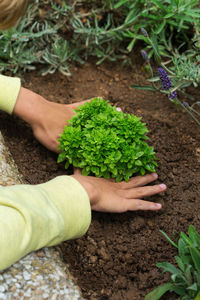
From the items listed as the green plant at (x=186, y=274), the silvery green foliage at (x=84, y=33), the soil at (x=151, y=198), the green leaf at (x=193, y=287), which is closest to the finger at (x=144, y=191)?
the soil at (x=151, y=198)

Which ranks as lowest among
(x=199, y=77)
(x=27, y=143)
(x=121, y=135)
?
(x=27, y=143)

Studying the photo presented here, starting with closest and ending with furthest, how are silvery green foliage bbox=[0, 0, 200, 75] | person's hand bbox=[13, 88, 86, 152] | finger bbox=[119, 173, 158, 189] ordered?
finger bbox=[119, 173, 158, 189] < person's hand bbox=[13, 88, 86, 152] < silvery green foliage bbox=[0, 0, 200, 75]

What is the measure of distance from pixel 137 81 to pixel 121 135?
0.96 m

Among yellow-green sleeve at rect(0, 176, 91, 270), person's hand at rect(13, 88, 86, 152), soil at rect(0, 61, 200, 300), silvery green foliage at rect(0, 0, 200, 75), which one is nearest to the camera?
yellow-green sleeve at rect(0, 176, 91, 270)

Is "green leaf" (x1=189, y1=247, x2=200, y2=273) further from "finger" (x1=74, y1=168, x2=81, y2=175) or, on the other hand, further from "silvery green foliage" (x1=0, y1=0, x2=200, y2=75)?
"silvery green foliage" (x1=0, y1=0, x2=200, y2=75)

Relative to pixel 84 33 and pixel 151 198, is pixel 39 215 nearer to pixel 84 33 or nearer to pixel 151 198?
pixel 151 198

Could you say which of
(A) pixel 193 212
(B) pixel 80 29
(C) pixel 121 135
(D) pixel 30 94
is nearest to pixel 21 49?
(B) pixel 80 29

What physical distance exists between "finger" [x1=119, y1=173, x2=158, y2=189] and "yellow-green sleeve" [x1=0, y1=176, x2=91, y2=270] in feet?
1.24

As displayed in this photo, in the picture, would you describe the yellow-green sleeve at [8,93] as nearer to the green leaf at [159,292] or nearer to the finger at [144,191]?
the finger at [144,191]

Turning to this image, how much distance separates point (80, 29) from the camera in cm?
284

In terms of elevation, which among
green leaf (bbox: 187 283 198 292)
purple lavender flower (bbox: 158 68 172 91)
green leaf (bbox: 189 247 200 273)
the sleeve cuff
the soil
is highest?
purple lavender flower (bbox: 158 68 172 91)

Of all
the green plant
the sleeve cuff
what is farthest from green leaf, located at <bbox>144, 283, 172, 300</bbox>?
the sleeve cuff

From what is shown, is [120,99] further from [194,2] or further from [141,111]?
[194,2]

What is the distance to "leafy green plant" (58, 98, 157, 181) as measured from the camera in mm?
1964
